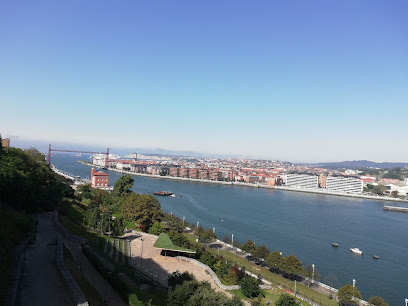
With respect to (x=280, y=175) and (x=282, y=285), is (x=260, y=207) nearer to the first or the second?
(x=282, y=285)

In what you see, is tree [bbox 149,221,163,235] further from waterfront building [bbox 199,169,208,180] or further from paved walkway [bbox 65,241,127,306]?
waterfront building [bbox 199,169,208,180]

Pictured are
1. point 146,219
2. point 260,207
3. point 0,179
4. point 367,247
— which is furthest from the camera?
point 260,207

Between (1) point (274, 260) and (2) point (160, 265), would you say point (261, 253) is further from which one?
(2) point (160, 265)

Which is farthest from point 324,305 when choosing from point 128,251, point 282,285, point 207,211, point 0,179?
point 207,211

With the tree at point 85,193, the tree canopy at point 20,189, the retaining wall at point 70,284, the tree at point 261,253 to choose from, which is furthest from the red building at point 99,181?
the retaining wall at point 70,284

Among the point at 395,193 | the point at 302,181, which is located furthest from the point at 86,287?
the point at 395,193
